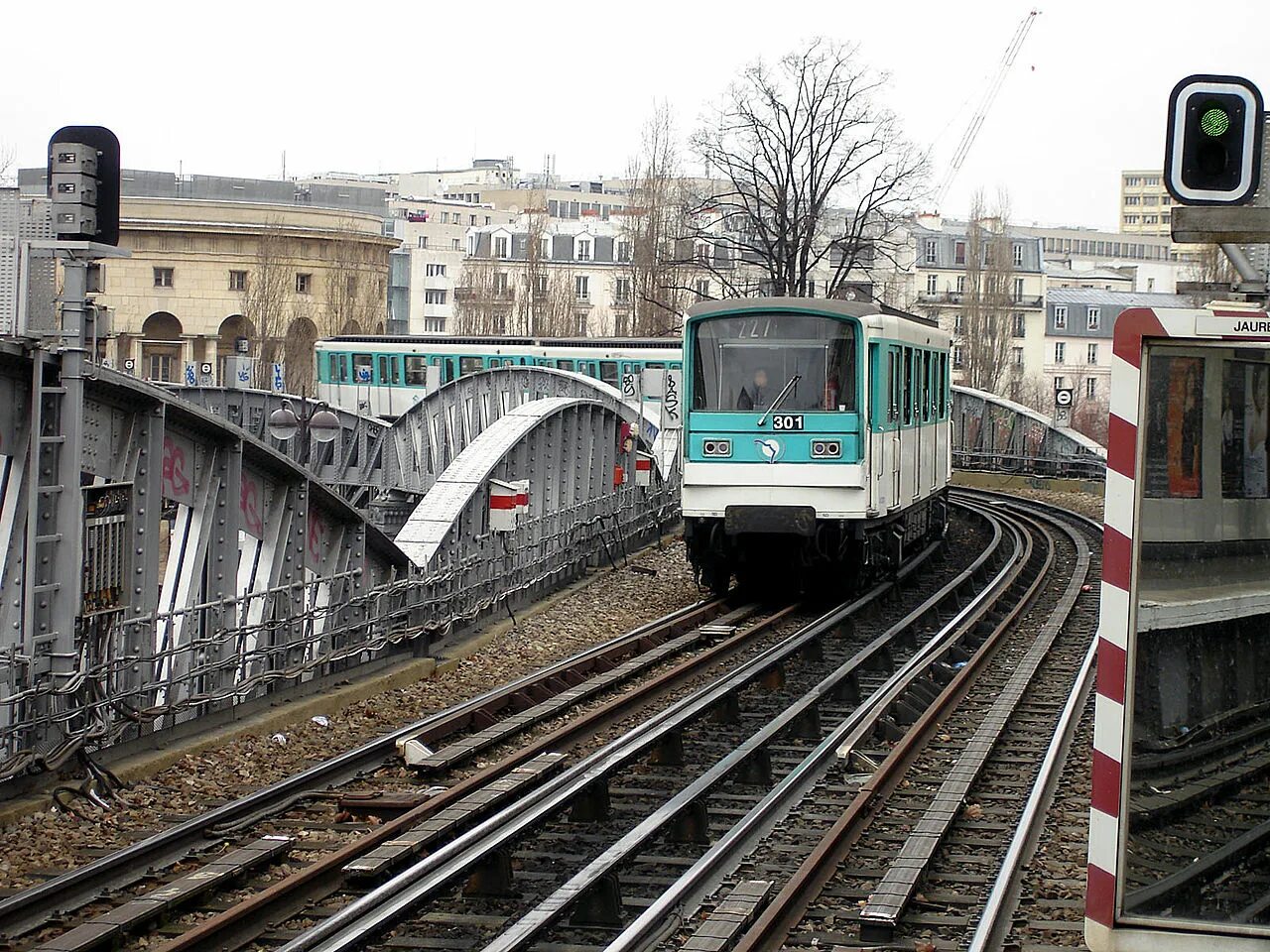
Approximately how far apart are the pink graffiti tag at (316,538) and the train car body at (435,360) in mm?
27270

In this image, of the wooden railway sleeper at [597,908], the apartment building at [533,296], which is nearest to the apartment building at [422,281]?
the apartment building at [533,296]

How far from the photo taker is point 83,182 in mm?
10008

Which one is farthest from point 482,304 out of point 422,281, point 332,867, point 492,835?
point 332,867

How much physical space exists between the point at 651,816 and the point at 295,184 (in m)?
71.3

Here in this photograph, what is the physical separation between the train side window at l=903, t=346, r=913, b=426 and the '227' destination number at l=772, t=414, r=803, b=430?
263 centimetres

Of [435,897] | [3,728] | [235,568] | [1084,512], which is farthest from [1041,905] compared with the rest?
[1084,512]

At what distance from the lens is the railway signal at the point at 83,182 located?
9.88 meters

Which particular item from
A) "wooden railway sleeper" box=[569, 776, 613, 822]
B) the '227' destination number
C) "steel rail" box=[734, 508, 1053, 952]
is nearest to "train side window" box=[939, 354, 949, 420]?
the '227' destination number

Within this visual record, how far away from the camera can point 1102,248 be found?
160 m

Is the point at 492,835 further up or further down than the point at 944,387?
further down

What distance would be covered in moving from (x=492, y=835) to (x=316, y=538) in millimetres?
6225

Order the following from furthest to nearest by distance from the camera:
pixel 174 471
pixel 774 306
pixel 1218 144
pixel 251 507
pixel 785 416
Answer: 1. pixel 785 416
2. pixel 774 306
3. pixel 251 507
4. pixel 174 471
5. pixel 1218 144

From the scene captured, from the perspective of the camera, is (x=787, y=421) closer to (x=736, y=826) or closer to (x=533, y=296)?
(x=736, y=826)

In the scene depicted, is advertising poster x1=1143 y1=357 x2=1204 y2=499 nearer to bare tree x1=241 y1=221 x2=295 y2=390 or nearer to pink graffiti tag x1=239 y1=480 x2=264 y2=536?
pink graffiti tag x1=239 y1=480 x2=264 y2=536
